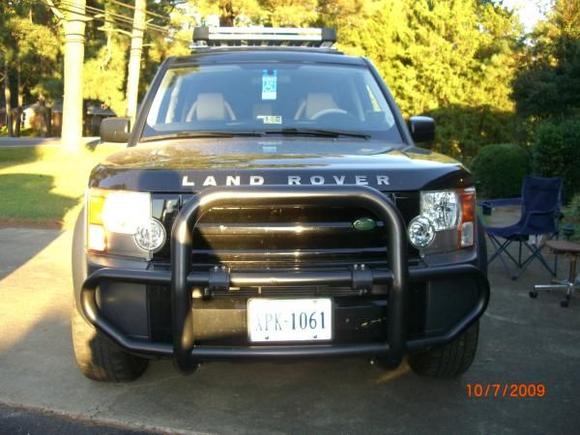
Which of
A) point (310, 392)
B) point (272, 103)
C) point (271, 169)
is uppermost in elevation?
point (272, 103)

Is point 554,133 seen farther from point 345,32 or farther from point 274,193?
point 345,32

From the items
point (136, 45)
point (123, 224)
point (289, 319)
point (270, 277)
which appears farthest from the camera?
point (136, 45)

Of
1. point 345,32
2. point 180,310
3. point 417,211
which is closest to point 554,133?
point 417,211

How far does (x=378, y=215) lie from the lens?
9.84 ft

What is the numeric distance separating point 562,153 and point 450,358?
27.5 feet

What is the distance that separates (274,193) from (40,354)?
7.60ft

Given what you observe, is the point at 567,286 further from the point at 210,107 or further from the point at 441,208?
the point at 210,107

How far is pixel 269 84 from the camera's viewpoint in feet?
15.4

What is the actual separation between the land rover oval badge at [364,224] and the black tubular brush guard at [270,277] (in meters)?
0.12

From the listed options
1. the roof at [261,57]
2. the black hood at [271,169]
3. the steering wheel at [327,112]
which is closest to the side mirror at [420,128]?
the steering wheel at [327,112]

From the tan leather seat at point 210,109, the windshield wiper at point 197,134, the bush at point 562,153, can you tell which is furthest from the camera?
the bush at point 562,153

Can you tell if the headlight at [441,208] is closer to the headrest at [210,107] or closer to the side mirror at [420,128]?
the side mirror at [420,128]

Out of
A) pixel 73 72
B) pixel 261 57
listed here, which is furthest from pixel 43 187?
pixel 261 57

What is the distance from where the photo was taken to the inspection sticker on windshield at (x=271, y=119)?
14.5 ft
